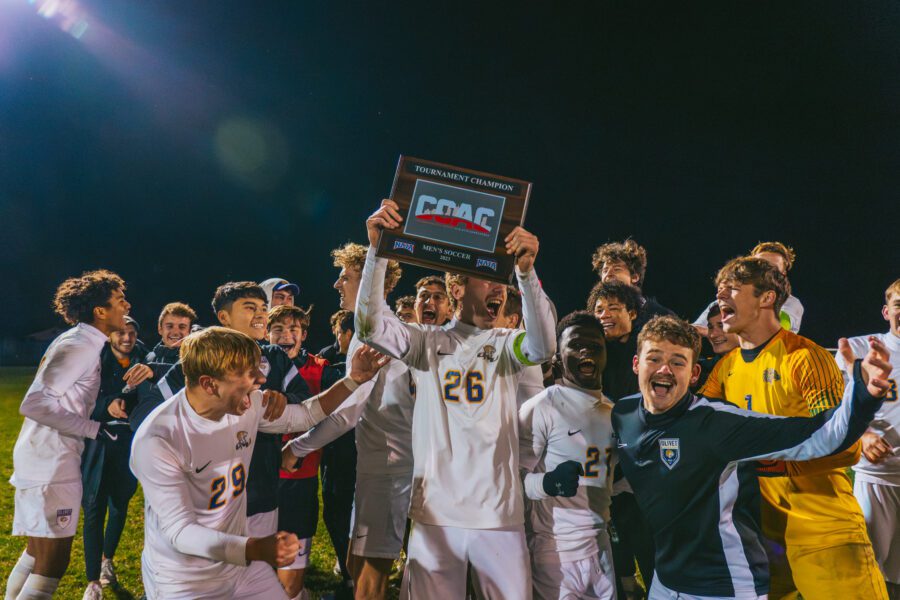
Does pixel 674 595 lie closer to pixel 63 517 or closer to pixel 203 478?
pixel 203 478

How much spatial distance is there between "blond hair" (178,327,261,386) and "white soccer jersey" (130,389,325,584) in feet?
0.65

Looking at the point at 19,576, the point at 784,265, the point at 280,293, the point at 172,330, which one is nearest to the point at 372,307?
the point at 19,576

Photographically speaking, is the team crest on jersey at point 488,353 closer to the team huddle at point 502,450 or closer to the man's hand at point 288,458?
the team huddle at point 502,450

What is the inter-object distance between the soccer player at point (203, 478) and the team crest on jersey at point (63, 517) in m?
1.50

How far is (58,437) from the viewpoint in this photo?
4195 mm

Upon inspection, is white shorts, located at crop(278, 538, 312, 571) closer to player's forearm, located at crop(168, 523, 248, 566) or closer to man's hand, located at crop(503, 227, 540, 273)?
player's forearm, located at crop(168, 523, 248, 566)

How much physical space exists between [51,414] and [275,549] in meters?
2.51

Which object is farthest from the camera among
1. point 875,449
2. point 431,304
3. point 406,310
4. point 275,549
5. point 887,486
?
point 406,310

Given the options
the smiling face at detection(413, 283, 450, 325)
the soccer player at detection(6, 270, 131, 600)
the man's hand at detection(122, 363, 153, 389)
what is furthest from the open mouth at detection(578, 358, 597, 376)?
the soccer player at detection(6, 270, 131, 600)

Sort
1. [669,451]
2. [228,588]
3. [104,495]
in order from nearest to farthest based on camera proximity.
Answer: [228,588] < [669,451] < [104,495]

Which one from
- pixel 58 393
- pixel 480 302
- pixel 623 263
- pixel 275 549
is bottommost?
pixel 275 549

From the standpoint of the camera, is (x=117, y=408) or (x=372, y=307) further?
(x=117, y=408)

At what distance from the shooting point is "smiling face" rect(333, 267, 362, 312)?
520 centimetres

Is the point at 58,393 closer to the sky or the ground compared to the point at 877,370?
closer to the ground
